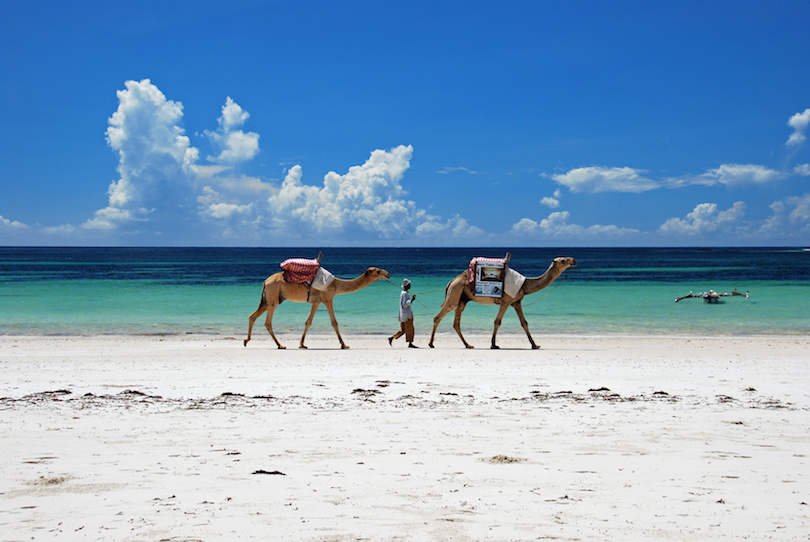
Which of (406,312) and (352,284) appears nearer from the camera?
(406,312)

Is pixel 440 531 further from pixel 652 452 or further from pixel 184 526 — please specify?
pixel 652 452

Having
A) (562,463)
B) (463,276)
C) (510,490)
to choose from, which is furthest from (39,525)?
(463,276)

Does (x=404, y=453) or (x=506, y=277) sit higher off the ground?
(x=506, y=277)

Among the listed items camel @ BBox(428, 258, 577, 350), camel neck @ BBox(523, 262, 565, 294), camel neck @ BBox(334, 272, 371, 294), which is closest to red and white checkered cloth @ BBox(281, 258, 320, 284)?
camel neck @ BBox(334, 272, 371, 294)

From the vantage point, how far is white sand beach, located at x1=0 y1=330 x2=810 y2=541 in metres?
4.29

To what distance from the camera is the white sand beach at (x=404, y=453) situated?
4.29 meters

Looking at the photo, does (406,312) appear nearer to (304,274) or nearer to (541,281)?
(304,274)

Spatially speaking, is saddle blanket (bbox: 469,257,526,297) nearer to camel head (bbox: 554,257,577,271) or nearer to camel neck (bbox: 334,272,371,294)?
camel head (bbox: 554,257,577,271)

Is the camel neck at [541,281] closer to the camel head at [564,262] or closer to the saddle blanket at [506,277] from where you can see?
the camel head at [564,262]

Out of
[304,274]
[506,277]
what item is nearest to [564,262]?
[506,277]

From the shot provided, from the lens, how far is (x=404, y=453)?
5.91 m

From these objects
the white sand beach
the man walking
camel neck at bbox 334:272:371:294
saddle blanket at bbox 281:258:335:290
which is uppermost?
saddle blanket at bbox 281:258:335:290

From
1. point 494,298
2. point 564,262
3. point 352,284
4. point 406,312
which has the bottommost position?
point 406,312

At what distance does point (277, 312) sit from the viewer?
26.0 m
